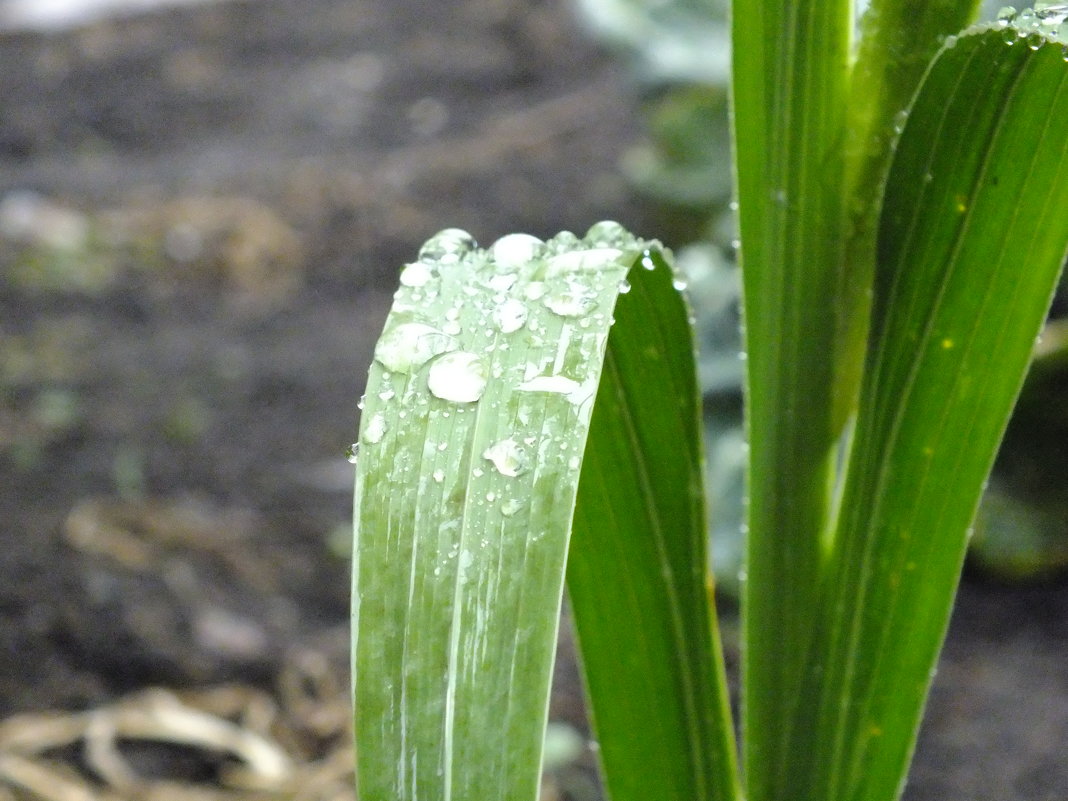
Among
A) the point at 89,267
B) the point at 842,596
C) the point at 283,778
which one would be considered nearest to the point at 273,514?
the point at 283,778

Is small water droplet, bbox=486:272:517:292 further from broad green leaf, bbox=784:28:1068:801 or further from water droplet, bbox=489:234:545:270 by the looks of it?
broad green leaf, bbox=784:28:1068:801

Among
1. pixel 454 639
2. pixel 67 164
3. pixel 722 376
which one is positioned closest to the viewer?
pixel 454 639

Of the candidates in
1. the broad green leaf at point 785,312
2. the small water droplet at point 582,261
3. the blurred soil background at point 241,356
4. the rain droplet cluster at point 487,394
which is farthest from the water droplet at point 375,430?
the blurred soil background at point 241,356

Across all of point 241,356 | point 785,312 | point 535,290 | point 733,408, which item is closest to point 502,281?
point 535,290

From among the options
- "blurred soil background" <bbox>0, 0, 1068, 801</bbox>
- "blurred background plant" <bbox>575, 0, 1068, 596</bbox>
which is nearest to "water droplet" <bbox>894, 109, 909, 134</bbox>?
"blurred background plant" <bbox>575, 0, 1068, 596</bbox>

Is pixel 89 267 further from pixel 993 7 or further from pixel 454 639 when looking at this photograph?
pixel 454 639

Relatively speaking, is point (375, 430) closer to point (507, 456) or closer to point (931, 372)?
point (507, 456)
